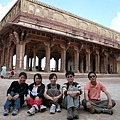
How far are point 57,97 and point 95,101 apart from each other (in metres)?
0.83

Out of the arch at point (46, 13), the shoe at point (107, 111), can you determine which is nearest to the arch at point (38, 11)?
the arch at point (46, 13)

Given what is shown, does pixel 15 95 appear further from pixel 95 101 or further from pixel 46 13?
pixel 46 13

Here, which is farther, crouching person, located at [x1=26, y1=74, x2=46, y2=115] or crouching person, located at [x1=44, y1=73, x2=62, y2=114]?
crouching person, located at [x1=44, y1=73, x2=62, y2=114]

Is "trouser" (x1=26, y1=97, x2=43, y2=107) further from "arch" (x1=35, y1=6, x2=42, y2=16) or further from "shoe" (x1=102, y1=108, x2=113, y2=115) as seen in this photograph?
"arch" (x1=35, y1=6, x2=42, y2=16)

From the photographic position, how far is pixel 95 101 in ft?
10.1

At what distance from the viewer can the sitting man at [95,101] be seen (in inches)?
116

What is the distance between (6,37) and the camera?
1611cm

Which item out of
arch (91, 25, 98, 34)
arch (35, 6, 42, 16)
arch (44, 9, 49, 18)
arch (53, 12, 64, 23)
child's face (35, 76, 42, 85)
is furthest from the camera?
arch (91, 25, 98, 34)

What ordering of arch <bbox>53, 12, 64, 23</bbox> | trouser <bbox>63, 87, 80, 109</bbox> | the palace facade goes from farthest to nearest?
arch <bbox>53, 12, 64, 23</bbox> < the palace facade < trouser <bbox>63, 87, 80, 109</bbox>

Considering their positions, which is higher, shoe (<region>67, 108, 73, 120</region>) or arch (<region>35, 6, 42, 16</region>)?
arch (<region>35, 6, 42, 16</region>)

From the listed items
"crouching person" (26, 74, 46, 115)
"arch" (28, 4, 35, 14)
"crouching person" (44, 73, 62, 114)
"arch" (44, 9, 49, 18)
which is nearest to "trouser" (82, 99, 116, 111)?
"crouching person" (44, 73, 62, 114)

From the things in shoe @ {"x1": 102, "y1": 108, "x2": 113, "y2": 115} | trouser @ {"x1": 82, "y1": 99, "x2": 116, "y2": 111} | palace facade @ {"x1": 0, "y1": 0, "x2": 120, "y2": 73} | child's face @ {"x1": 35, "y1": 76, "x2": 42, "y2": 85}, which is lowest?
shoe @ {"x1": 102, "y1": 108, "x2": 113, "y2": 115}

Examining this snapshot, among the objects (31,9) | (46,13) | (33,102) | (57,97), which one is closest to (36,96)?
(33,102)

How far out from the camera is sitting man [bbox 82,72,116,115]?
2.94m
